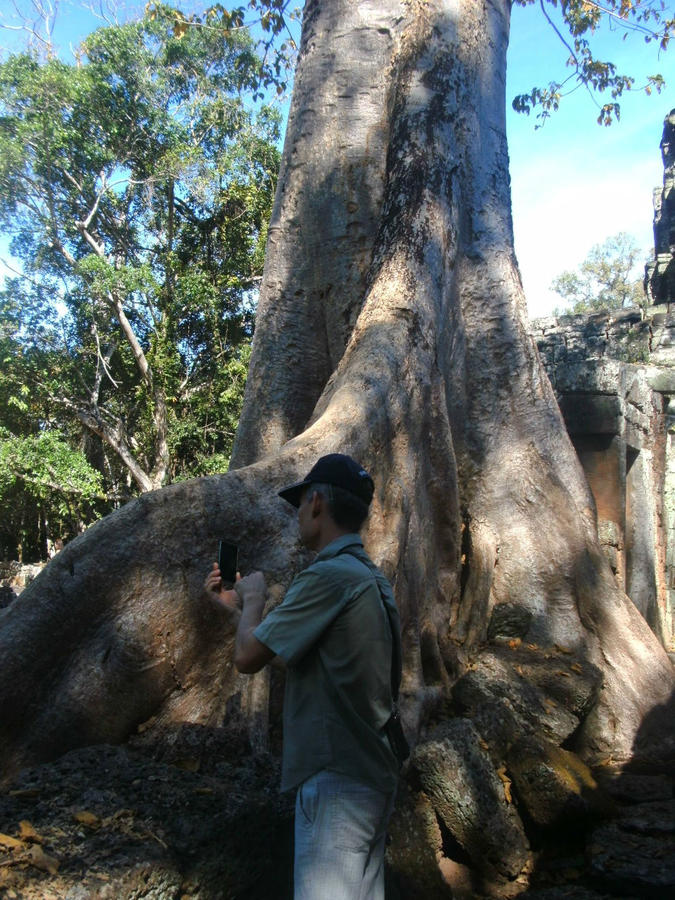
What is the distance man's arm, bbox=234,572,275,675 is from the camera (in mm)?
1888

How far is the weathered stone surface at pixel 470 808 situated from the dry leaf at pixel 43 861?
4.76 ft

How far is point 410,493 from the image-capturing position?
12.6ft

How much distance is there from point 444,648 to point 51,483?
11.7 meters

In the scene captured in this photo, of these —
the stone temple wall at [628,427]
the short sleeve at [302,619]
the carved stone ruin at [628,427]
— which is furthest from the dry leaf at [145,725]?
the carved stone ruin at [628,427]

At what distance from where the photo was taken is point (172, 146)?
16.5 metres

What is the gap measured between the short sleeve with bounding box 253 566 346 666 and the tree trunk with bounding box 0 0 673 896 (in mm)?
1143

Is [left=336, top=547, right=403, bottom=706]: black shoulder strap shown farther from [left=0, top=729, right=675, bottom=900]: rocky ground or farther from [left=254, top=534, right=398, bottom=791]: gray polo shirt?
[left=0, top=729, right=675, bottom=900]: rocky ground

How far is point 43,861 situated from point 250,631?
2.39ft

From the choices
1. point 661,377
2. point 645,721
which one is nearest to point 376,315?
point 645,721

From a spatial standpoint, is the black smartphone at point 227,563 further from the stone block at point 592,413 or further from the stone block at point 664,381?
the stone block at point 664,381

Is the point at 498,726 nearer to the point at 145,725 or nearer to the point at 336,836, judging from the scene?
the point at 145,725

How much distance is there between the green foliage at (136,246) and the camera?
604 inches

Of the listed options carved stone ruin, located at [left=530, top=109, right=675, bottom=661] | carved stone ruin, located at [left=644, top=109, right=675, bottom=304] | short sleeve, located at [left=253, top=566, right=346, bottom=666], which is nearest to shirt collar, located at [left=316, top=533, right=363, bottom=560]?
short sleeve, located at [left=253, top=566, right=346, bottom=666]

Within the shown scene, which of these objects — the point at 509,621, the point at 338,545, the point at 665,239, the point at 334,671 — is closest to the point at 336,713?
the point at 334,671
